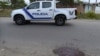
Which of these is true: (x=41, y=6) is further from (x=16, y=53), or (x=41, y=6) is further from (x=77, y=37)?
(x=16, y=53)

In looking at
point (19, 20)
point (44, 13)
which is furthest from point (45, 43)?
point (19, 20)

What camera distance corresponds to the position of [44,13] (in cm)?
1791

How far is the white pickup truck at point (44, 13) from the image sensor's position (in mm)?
17875

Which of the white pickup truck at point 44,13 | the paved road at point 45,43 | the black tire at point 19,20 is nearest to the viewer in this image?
the paved road at point 45,43

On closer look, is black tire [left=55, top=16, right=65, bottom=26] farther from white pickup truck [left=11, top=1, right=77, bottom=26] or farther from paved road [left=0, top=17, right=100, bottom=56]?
paved road [left=0, top=17, right=100, bottom=56]

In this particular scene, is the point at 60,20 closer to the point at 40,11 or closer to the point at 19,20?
the point at 40,11

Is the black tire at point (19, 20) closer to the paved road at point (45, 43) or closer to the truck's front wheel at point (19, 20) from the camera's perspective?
the truck's front wheel at point (19, 20)

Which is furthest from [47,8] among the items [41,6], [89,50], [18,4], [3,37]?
[18,4]

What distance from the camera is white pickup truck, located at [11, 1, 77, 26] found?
17875 millimetres

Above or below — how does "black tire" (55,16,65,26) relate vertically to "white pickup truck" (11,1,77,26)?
below

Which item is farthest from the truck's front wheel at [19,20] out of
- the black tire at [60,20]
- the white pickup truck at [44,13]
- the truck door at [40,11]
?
the black tire at [60,20]

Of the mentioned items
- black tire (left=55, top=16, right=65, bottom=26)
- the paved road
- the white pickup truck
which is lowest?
the paved road

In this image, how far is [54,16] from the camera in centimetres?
1792

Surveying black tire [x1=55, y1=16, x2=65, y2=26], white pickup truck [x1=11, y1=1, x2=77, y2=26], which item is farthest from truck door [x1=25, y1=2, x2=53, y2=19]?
black tire [x1=55, y1=16, x2=65, y2=26]
